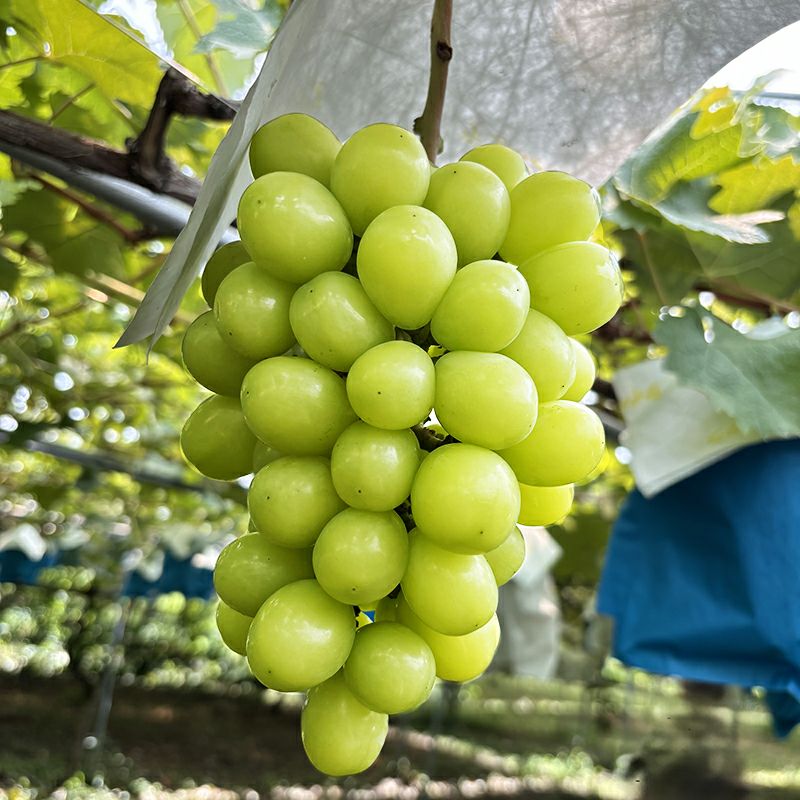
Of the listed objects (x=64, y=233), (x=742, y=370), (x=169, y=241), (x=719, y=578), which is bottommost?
(x=64, y=233)

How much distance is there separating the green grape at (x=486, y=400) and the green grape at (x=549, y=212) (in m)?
0.12

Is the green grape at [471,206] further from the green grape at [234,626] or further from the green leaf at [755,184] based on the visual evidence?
the green leaf at [755,184]

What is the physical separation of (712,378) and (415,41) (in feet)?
1.48

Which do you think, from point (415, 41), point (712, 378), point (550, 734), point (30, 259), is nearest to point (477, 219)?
point (415, 41)

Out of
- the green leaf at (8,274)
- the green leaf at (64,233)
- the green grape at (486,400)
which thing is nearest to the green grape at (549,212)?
the green grape at (486,400)

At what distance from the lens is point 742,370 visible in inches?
32.5

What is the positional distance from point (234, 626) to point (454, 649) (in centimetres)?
15

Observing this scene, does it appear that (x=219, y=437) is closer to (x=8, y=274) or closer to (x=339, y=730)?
(x=339, y=730)

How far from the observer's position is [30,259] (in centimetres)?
160

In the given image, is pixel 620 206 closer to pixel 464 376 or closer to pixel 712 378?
pixel 712 378

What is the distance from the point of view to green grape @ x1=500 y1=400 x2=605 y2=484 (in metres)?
0.50

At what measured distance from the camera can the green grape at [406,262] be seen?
453mm

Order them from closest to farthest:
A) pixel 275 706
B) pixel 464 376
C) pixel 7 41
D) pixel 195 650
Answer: pixel 464 376 → pixel 7 41 → pixel 275 706 → pixel 195 650

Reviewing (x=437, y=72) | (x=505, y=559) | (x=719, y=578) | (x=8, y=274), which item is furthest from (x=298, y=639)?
(x=8, y=274)
